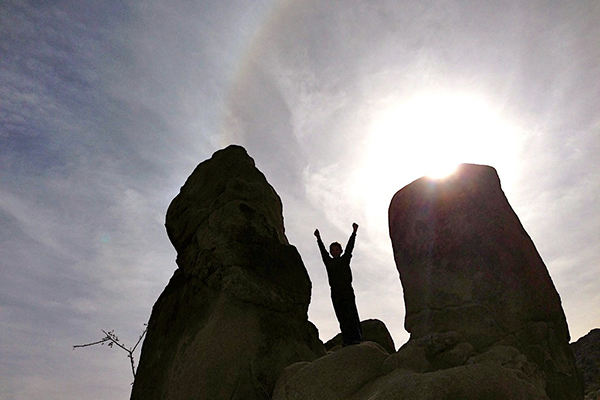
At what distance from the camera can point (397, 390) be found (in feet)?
14.5

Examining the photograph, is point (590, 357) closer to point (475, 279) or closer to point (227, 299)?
point (475, 279)

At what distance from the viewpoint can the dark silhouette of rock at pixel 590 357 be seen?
18555mm

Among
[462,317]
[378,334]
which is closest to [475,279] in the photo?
[462,317]

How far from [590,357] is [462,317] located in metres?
18.5

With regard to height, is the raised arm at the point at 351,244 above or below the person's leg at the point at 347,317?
above

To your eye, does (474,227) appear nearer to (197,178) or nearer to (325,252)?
(325,252)

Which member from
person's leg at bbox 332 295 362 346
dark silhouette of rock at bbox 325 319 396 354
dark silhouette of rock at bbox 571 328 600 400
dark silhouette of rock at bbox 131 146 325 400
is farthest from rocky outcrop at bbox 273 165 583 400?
dark silhouette of rock at bbox 571 328 600 400

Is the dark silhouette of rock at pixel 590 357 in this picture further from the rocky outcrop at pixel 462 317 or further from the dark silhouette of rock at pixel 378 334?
the rocky outcrop at pixel 462 317

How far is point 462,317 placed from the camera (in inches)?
253

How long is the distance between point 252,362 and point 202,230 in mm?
3196

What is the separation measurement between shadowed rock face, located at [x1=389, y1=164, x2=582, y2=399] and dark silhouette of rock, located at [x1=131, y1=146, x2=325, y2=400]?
2193 millimetres

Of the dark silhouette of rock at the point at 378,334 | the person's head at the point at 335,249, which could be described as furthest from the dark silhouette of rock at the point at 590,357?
the person's head at the point at 335,249

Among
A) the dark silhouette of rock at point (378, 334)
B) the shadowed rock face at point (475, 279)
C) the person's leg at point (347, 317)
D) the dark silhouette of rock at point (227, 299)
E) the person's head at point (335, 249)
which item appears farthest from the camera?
the dark silhouette of rock at point (378, 334)

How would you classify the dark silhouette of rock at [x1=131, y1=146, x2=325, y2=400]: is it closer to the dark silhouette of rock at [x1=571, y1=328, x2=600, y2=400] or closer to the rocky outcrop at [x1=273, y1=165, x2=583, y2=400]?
the rocky outcrop at [x1=273, y1=165, x2=583, y2=400]
